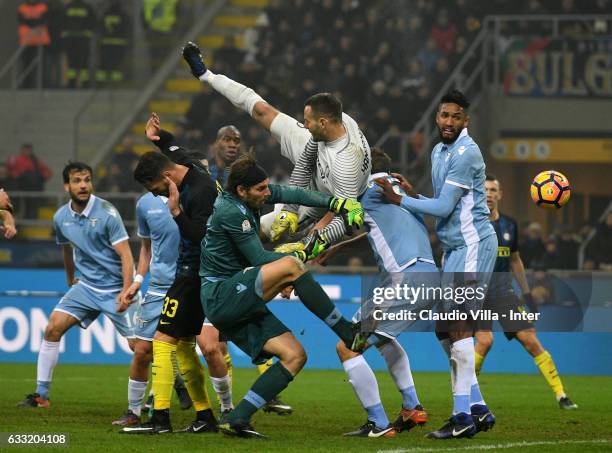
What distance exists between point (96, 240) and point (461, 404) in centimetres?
430

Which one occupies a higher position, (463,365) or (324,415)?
(463,365)

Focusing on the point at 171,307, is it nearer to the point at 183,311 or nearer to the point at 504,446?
the point at 183,311

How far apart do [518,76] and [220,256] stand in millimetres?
12779

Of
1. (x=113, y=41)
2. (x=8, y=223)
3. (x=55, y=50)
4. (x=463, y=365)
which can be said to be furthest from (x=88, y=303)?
(x=55, y=50)

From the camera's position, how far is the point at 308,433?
8781 mm

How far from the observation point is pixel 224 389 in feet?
30.9

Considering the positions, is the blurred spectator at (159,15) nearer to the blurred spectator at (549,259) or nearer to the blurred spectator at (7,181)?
the blurred spectator at (7,181)

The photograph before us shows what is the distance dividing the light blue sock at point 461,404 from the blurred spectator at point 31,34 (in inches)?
622

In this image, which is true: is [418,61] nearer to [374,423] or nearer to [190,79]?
[190,79]

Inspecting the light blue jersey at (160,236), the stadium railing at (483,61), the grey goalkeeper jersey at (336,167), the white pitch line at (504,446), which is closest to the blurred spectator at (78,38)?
the stadium railing at (483,61)

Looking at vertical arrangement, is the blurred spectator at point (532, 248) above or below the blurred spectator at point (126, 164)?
below

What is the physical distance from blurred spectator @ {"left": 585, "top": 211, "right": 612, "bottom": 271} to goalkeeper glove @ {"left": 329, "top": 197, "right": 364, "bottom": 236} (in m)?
9.53

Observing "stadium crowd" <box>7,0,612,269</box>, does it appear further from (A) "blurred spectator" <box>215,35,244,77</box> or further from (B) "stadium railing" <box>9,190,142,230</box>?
(B) "stadium railing" <box>9,190,142,230</box>

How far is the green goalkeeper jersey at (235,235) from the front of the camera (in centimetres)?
811
